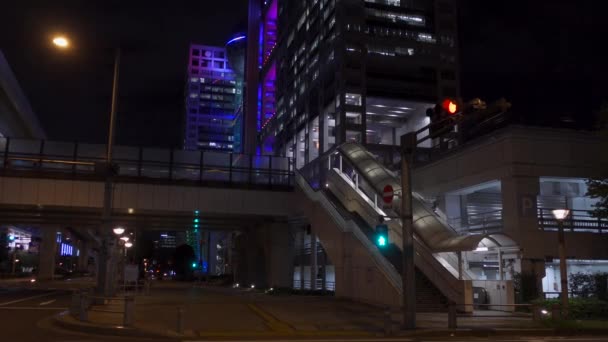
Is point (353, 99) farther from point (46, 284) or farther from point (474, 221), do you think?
point (474, 221)

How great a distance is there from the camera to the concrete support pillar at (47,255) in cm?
8344

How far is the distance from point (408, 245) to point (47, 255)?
79.6 meters

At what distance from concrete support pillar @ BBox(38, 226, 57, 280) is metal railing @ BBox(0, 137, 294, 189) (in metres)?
52.9

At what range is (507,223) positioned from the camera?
88.7ft

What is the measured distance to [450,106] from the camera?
14.3m

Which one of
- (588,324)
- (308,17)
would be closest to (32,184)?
(588,324)

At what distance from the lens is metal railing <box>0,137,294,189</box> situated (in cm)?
3488

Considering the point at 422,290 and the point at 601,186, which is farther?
the point at 601,186

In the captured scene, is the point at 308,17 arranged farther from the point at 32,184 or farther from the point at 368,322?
the point at 368,322

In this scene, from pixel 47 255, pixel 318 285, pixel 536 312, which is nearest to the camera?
pixel 536 312

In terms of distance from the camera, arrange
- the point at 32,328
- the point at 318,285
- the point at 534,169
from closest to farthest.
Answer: the point at 32,328, the point at 534,169, the point at 318,285

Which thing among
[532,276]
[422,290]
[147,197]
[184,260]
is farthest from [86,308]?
[184,260]

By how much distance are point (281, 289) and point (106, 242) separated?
1862 cm

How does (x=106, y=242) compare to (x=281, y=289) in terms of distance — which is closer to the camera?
(x=106, y=242)
